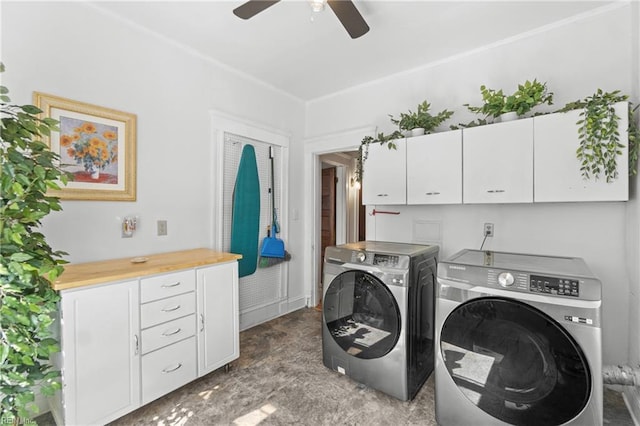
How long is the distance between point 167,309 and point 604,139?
114 inches

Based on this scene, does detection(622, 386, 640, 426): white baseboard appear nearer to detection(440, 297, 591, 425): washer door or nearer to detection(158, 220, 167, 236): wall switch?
detection(440, 297, 591, 425): washer door

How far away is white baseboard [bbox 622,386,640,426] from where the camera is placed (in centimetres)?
169

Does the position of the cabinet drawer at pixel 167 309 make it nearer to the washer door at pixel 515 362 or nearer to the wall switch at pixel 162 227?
the wall switch at pixel 162 227

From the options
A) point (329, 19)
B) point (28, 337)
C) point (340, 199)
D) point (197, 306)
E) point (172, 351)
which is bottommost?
point (172, 351)

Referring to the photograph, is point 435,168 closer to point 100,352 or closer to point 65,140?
point 100,352

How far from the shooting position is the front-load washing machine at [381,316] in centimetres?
190

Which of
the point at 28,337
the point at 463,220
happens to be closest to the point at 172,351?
the point at 28,337

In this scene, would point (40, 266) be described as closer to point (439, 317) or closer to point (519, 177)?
point (439, 317)

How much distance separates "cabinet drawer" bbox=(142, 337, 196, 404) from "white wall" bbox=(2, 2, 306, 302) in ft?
2.67

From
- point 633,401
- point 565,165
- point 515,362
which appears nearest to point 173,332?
point 515,362

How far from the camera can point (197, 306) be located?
204cm

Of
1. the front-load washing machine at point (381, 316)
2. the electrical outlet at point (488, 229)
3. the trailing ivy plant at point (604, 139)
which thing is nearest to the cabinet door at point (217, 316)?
the front-load washing machine at point (381, 316)

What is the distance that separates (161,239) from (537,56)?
336 cm

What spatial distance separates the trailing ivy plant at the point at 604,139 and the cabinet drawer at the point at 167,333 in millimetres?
2754
